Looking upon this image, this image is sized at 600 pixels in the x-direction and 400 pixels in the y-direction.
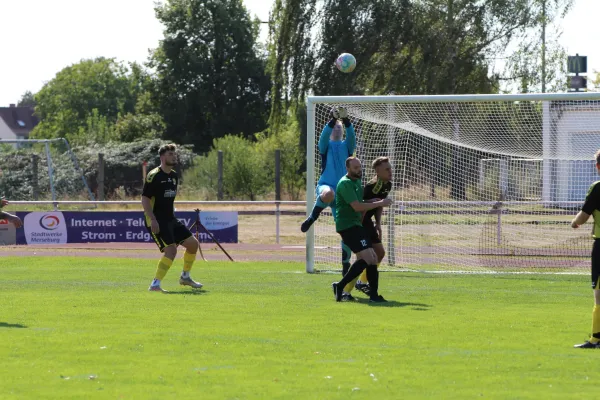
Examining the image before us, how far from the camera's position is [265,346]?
910 cm

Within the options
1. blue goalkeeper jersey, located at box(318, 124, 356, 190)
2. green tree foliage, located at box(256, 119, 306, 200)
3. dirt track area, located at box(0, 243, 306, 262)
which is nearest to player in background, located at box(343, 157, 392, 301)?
blue goalkeeper jersey, located at box(318, 124, 356, 190)

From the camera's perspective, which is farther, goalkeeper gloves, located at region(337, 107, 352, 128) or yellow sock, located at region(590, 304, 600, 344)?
goalkeeper gloves, located at region(337, 107, 352, 128)

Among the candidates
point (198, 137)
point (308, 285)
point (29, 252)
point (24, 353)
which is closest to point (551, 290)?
point (308, 285)

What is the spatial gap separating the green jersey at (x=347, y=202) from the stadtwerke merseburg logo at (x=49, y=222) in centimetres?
1432

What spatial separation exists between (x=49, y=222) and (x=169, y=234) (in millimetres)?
12182

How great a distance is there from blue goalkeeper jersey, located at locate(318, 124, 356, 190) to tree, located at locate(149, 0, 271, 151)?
53.8m

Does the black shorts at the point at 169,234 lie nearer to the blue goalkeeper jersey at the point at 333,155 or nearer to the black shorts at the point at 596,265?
the blue goalkeeper jersey at the point at 333,155

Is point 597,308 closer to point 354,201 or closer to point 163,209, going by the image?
point 354,201

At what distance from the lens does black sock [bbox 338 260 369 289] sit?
1243 cm

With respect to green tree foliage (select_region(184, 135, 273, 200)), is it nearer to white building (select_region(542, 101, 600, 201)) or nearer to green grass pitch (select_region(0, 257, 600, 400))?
white building (select_region(542, 101, 600, 201))

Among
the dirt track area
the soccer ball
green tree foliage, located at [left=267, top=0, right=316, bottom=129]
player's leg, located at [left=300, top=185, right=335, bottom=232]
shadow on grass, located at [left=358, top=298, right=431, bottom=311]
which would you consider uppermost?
green tree foliage, located at [left=267, top=0, right=316, bottom=129]

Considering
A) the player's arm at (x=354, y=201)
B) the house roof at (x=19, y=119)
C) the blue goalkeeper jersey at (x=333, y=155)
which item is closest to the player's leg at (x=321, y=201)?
the blue goalkeeper jersey at (x=333, y=155)

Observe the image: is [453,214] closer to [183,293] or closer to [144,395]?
[183,293]

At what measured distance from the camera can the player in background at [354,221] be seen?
40.7ft
